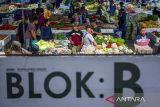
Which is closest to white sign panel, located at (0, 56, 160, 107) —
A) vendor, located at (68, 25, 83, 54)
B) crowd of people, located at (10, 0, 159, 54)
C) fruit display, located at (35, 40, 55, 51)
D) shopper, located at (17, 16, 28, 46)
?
crowd of people, located at (10, 0, 159, 54)

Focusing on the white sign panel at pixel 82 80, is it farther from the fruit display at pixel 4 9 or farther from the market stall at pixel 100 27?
the fruit display at pixel 4 9

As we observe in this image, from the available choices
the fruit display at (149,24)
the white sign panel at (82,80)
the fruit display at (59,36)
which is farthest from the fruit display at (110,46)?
the white sign panel at (82,80)

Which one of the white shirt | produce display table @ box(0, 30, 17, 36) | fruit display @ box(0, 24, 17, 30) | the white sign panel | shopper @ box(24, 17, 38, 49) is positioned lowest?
produce display table @ box(0, 30, 17, 36)

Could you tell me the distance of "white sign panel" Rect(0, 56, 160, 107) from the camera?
239 inches

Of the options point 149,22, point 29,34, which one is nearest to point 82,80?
point 29,34

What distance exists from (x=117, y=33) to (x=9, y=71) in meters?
13.2

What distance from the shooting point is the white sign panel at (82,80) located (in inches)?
239

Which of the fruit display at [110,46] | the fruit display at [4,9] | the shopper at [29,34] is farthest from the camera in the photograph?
the fruit display at [4,9]

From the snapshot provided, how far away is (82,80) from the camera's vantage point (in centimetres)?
611

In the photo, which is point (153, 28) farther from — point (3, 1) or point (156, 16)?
point (3, 1)

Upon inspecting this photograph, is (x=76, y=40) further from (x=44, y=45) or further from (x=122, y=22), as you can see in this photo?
(x=122, y=22)

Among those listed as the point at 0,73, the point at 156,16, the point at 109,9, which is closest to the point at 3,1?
the point at 109,9

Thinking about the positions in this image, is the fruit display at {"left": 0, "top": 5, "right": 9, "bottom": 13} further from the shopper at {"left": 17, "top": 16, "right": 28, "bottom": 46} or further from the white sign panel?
the white sign panel

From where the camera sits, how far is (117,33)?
19.0 meters
